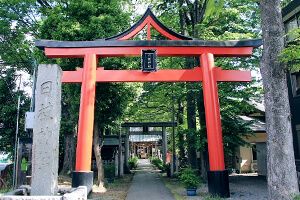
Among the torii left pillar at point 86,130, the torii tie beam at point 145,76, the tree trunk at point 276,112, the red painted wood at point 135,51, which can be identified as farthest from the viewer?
the red painted wood at point 135,51

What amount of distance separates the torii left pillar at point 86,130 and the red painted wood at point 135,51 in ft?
1.26

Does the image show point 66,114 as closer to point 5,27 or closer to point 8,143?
point 8,143

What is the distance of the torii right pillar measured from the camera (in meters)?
13.1

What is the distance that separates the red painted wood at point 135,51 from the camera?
579 inches

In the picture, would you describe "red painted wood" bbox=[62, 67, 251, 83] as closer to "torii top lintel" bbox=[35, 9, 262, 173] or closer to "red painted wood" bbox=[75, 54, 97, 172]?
"torii top lintel" bbox=[35, 9, 262, 173]

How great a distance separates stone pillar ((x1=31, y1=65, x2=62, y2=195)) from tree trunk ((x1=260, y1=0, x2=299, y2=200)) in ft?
20.2

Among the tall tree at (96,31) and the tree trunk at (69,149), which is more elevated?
the tall tree at (96,31)

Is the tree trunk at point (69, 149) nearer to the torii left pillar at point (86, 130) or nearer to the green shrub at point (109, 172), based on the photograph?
the green shrub at point (109, 172)

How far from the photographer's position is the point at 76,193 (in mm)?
8602

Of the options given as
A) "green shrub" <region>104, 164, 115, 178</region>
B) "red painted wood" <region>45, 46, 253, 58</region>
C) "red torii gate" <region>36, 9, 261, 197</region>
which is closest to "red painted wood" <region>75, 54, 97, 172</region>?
"red torii gate" <region>36, 9, 261, 197</region>

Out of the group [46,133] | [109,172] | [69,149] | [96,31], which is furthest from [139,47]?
[109,172]

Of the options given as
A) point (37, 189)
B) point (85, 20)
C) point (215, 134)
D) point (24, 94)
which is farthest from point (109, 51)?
point (24, 94)

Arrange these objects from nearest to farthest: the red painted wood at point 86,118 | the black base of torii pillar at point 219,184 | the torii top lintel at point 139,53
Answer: the black base of torii pillar at point 219,184 < the red painted wood at point 86,118 < the torii top lintel at point 139,53

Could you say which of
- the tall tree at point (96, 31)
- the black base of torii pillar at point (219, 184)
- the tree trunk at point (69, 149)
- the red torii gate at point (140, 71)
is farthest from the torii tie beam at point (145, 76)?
the tree trunk at point (69, 149)
